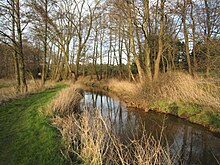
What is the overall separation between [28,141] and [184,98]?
25.5 feet

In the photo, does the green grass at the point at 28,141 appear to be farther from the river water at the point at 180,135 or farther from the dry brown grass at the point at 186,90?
the dry brown grass at the point at 186,90

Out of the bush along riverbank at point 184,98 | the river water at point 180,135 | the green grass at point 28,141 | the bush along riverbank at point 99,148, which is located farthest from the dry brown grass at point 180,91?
the green grass at point 28,141

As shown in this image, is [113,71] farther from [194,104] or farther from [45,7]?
[194,104]

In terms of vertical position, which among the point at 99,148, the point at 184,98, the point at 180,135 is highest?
the point at 184,98

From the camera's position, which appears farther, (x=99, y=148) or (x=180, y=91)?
(x=180, y=91)

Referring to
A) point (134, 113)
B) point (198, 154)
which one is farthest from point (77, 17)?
point (198, 154)

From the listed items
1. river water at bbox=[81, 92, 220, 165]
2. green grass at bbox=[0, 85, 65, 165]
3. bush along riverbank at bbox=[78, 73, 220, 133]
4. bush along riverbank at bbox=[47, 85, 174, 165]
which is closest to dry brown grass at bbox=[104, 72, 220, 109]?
bush along riverbank at bbox=[78, 73, 220, 133]

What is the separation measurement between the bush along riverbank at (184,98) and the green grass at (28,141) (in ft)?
19.4

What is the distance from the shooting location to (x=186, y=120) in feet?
28.6

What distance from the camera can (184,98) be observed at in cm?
988

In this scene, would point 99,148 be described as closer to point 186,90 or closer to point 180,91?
point 186,90

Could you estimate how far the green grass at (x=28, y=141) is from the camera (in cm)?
405

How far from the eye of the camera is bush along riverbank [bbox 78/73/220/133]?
805 cm

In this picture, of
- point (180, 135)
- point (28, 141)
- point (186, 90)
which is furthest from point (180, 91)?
point (28, 141)
